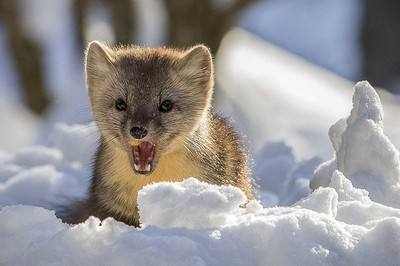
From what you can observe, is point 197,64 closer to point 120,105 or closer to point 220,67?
point 120,105

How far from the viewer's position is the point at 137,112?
5352mm

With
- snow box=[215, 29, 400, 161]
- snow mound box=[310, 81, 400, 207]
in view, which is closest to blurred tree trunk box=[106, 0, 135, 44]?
snow box=[215, 29, 400, 161]

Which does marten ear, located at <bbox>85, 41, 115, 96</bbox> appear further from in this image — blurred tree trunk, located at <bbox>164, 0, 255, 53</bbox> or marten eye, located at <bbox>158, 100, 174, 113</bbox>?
blurred tree trunk, located at <bbox>164, 0, 255, 53</bbox>

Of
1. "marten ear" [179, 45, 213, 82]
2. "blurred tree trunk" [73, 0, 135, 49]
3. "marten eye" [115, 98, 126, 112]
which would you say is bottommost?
"blurred tree trunk" [73, 0, 135, 49]

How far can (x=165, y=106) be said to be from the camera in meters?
5.51

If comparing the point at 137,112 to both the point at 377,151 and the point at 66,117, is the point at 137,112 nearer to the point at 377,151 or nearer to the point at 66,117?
the point at 377,151

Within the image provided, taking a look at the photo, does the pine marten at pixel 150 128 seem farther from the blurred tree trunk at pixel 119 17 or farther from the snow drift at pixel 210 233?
the blurred tree trunk at pixel 119 17

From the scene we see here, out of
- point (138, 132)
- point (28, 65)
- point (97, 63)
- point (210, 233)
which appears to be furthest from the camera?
point (28, 65)

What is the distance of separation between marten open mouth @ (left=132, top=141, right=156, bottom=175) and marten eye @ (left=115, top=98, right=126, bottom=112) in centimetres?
26

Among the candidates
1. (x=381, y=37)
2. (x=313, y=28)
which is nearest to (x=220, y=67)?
(x=381, y=37)

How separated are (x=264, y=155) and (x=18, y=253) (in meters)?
3.43

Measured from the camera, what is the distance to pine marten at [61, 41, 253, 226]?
5.32 meters

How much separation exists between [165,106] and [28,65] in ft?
29.9

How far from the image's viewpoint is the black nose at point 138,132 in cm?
519
